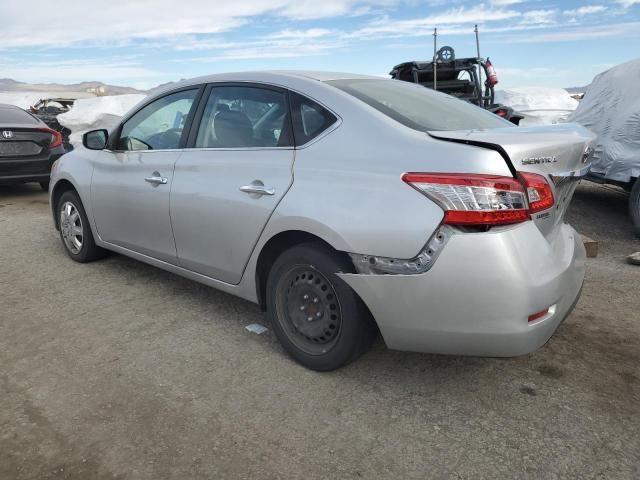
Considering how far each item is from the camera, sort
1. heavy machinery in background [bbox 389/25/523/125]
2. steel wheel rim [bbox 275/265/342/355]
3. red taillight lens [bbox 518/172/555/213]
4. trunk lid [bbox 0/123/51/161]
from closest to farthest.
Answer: red taillight lens [bbox 518/172/555/213] → steel wheel rim [bbox 275/265/342/355] → trunk lid [bbox 0/123/51/161] → heavy machinery in background [bbox 389/25/523/125]

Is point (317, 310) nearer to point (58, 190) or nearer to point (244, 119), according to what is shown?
point (244, 119)

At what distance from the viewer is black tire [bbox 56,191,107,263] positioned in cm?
468

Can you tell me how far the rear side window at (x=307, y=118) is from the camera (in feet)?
9.33

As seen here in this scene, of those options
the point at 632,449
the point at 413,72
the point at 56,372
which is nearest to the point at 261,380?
the point at 56,372

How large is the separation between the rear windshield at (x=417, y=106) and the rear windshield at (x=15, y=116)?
7.08m

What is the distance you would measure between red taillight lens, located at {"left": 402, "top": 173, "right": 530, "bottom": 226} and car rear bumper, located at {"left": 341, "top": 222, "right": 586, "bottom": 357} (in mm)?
63

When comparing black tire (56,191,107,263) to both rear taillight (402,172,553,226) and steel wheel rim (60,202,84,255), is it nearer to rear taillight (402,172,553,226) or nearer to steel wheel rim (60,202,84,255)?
steel wheel rim (60,202,84,255)

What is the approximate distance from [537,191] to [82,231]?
380cm

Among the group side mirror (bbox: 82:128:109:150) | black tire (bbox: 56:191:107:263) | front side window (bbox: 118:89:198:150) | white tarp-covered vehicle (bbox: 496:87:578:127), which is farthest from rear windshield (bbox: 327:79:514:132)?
white tarp-covered vehicle (bbox: 496:87:578:127)

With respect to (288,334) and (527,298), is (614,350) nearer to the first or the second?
(527,298)

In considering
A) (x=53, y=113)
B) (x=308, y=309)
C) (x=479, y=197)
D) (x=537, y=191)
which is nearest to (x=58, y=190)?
(x=308, y=309)

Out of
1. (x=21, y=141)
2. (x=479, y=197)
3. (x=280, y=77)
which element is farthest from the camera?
(x=21, y=141)

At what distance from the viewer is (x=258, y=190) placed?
117 inches

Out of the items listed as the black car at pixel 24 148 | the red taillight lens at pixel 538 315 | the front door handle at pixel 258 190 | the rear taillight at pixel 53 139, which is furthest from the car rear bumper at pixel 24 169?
the red taillight lens at pixel 538 315
